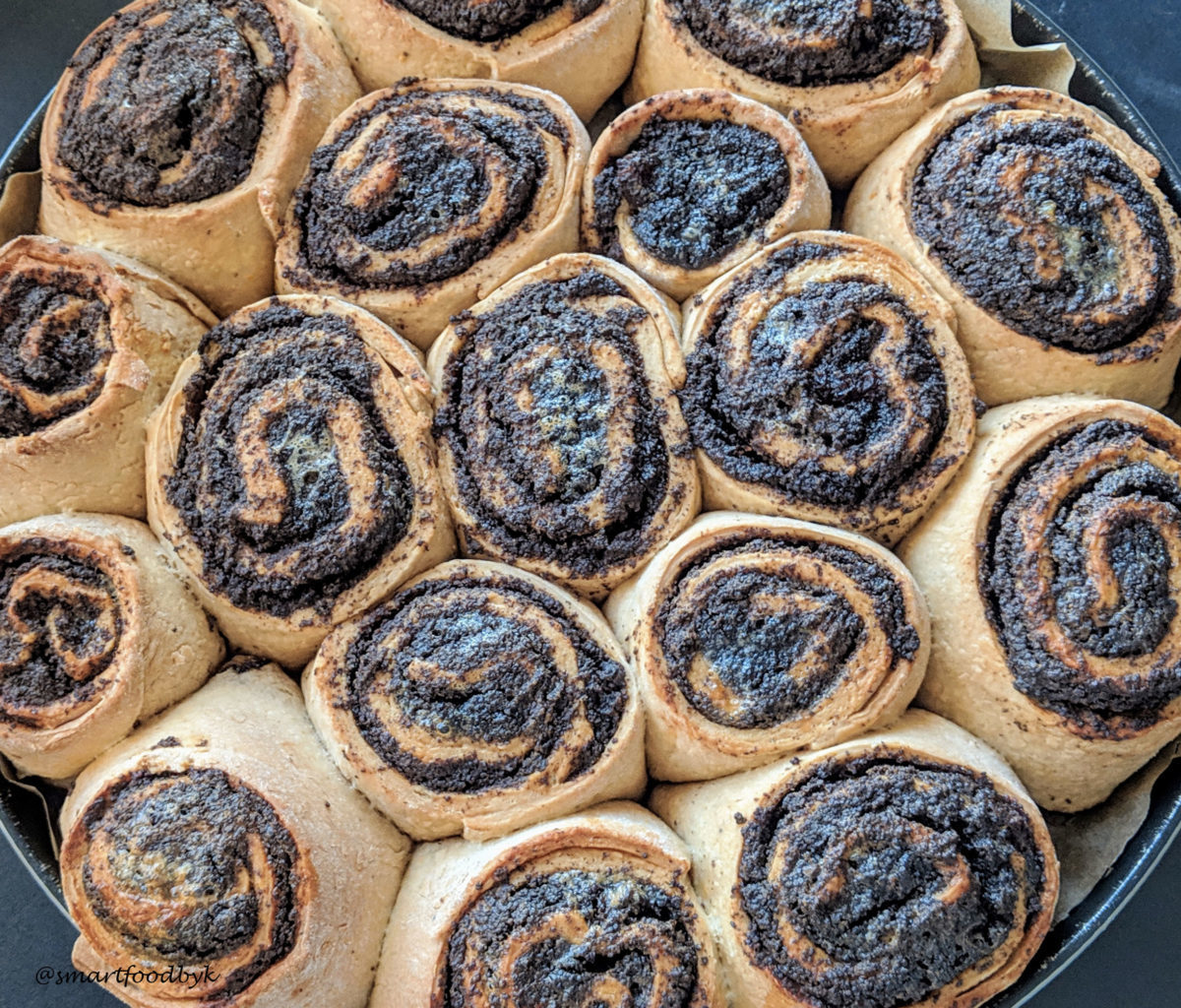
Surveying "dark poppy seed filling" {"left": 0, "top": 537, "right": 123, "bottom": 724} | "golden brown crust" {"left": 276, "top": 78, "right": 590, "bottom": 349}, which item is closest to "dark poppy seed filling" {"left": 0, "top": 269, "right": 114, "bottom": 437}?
"dark poppy seed filling" {"left": 0, "top": 537, "right": 123, "bottom": 724}

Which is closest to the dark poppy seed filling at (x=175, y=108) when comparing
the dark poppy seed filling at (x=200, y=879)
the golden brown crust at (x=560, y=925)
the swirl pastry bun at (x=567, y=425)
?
the swirl pastry bun at (x=567, y=425)

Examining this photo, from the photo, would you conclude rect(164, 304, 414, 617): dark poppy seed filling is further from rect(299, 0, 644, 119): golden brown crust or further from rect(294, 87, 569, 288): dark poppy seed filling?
rect(299, 0, 644, 119): golden brown crust

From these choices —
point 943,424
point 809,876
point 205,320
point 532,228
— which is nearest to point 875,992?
point 809,876

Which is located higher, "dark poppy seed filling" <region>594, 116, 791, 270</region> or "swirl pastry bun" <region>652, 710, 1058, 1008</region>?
"dark poppy seed filling" <region>594, 116, 791, 270</region>

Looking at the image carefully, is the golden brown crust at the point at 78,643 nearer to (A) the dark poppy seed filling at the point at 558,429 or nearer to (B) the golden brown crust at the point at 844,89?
(A) the dark poppy seed filling at the point at 558,429

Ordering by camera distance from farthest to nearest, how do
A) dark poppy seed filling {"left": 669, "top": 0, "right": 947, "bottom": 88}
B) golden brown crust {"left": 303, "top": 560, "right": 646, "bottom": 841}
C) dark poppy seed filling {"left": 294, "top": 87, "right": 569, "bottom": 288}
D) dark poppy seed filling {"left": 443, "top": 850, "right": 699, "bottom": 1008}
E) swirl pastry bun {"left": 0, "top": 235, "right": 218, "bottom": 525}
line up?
dark poppy seed filling {"left": 669, "top": 0, "right": 947, "bottom": 88} < dark poppy seed filling {"left": 294, "top": 87, "right": 569, "bottom": 288} < swirl pastry bun {"left": 0, "top": 235, "right": 218, "bottom": 525} < golden brown crust {"left": 303, "top": 560, "right": 646, "bottom": 841} < dark poppy seed filling {"left": 443, "top": 850, "right": 699, "bottom": 1008}

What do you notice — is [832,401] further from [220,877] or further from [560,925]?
[220,877]

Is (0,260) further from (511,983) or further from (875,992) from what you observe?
(875,992)

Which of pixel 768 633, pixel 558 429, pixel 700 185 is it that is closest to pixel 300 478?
pixel 558 429

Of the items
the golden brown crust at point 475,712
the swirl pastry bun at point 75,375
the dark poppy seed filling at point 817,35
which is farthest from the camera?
the dark poppy seed filling at point 817,35
